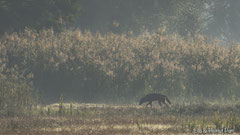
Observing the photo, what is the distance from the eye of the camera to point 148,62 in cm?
3067

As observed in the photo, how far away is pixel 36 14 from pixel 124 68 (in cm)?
1352

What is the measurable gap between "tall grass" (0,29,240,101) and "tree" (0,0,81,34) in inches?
290

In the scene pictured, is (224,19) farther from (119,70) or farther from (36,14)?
(119,70)

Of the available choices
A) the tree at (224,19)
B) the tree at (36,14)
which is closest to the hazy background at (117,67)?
the tree at (36,14)

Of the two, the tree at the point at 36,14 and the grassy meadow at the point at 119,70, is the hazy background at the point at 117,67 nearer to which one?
the grassy meadow at the point at 119,70

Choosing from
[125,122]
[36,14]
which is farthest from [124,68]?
[36,14]

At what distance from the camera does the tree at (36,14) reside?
39250mm

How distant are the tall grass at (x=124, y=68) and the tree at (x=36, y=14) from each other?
24.2 ft

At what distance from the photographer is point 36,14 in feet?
133

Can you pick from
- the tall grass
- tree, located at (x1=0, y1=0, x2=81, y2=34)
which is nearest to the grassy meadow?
the tall grass

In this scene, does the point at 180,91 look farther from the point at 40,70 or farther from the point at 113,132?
the point at 113,132

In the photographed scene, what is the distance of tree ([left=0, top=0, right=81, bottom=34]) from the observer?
129ft

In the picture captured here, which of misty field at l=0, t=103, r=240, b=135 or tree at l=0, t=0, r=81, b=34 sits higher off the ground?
tree at l=0, t=0, r=81, b=34

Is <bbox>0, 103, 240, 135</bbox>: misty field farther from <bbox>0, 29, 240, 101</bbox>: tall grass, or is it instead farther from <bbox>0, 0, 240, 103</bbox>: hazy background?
<bbox>0, 29, 240, 101</bbox>: tall grass
